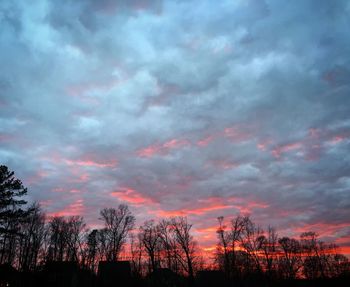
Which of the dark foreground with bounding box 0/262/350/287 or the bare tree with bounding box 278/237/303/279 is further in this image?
the bare tree with bounding box 278/237/303/279

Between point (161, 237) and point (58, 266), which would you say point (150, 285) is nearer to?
point (161, 237)

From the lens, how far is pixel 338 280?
191ft

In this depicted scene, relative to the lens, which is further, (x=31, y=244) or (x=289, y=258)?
(x=289, y=258)

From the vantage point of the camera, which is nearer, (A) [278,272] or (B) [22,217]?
(B) [22,217]

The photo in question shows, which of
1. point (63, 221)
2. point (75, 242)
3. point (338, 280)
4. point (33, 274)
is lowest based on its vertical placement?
point (338, 280)

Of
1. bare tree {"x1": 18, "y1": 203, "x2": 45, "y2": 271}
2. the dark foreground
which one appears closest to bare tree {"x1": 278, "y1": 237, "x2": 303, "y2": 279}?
the dark foreground

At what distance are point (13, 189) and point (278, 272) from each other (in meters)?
86.0

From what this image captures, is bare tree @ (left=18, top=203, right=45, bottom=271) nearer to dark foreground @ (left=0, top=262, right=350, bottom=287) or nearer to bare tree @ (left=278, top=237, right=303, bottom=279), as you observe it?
dark foreground @ (left=0, top=262, right=350, bottom=287)

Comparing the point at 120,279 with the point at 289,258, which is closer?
the point at 120,279

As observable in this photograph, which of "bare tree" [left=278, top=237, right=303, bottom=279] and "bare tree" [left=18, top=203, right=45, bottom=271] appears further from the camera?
"bare tree" [left=278, top=237, right=303, bottom=279]

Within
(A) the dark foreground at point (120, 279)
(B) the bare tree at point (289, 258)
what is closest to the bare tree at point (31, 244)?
(A) the dark foreground at point (120, 279)

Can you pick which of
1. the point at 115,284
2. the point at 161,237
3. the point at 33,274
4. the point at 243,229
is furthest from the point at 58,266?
the point at 243,229

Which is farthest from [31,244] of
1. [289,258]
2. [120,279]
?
[289,258]

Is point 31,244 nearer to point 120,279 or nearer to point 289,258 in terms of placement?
point 120,279
